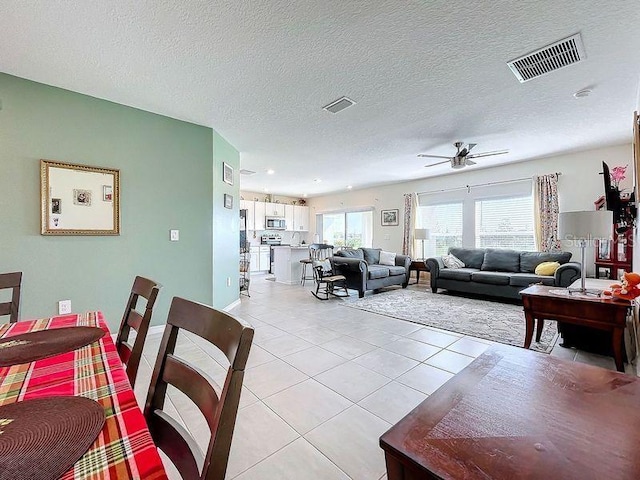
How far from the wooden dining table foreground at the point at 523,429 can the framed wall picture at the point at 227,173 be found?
3856mm

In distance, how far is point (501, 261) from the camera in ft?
17.4

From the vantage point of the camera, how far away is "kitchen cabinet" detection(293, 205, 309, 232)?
9.57 m

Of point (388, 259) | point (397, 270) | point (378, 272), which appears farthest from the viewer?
point (388, 259)

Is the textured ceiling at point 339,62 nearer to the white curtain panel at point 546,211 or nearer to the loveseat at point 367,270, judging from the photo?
the white curtain panel at point 546,211

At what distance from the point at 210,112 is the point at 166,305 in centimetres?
227

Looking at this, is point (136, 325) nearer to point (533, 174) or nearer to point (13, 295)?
point (13, 295)

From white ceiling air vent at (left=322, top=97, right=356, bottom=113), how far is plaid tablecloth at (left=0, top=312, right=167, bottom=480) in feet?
9.16

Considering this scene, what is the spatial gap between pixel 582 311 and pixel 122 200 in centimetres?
437

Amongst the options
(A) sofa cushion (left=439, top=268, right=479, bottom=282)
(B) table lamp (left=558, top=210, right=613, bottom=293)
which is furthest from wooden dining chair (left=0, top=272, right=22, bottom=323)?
(A) sofa cushion (left=439, top=268, right=479, bottom=282)

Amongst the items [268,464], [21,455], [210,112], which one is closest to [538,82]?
[210,112]

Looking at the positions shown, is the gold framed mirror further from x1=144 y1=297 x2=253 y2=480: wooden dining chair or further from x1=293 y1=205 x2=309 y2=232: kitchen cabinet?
x1=293 y1=205 x2=309 y2=232: kitchen cabinet

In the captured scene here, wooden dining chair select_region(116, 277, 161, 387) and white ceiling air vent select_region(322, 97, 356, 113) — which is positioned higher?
white ceiling air vent select_region(322, 97, 356, 113)

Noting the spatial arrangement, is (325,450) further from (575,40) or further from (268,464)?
(575,40)

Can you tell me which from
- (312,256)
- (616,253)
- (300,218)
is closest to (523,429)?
(616,253)
